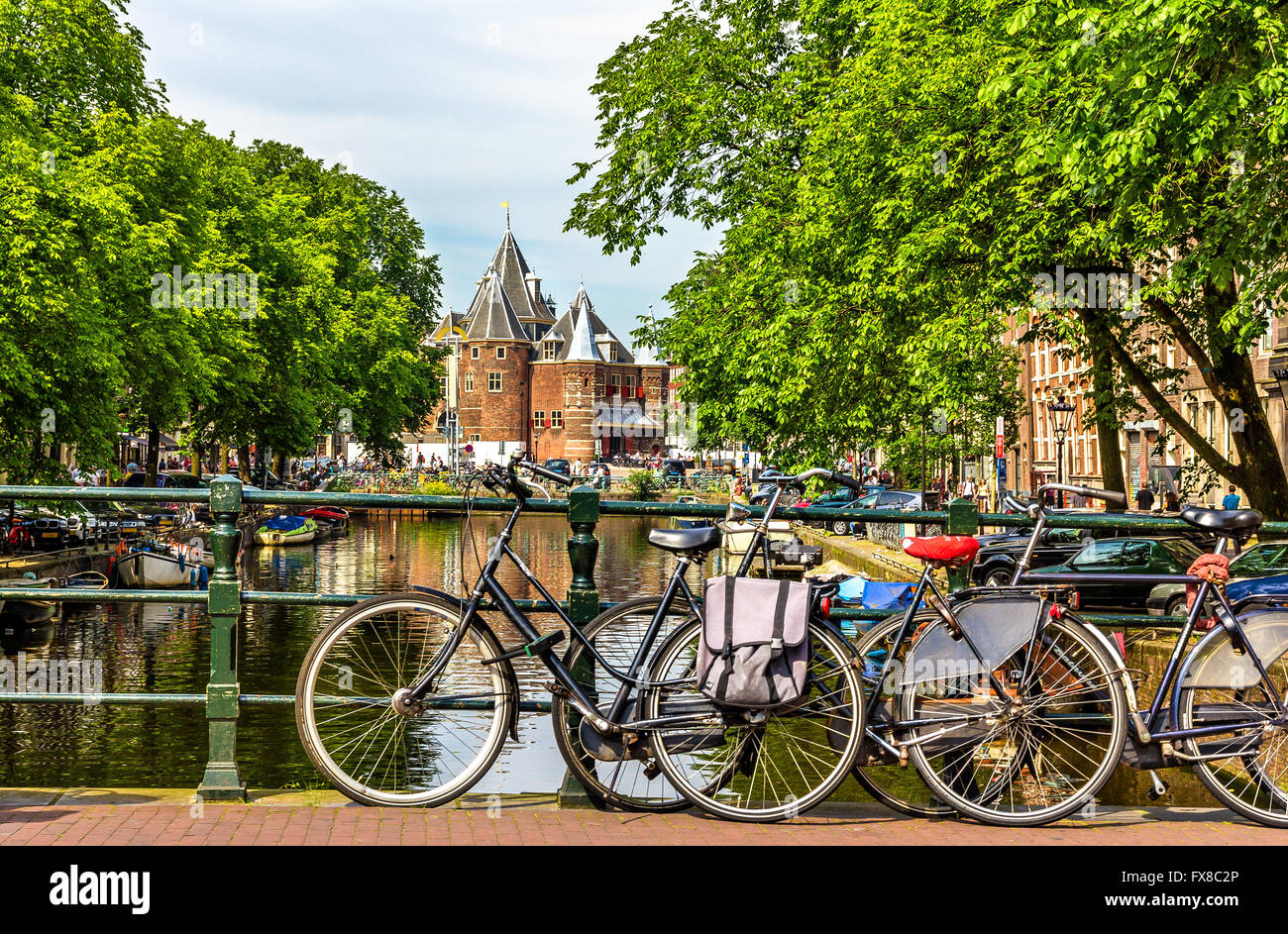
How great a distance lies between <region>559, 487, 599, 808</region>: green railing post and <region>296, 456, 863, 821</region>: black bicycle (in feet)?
0.06

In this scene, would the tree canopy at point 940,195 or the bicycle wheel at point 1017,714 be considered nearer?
the bicycle wheel at point 1017,714

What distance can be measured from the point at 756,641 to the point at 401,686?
1575 millimetres

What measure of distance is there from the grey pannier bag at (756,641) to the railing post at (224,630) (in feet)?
6.71

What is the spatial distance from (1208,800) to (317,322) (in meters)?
42.2

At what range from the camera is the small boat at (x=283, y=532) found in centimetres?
4825

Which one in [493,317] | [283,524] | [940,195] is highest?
[493,317]

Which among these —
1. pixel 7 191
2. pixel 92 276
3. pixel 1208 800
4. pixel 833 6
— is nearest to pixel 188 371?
pixel 92 276

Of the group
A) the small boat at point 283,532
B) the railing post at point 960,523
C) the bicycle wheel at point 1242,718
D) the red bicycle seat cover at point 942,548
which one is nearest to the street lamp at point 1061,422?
the small boat at point 283,532

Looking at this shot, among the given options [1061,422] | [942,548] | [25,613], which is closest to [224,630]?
[942,548]

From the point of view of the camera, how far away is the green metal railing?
561cm

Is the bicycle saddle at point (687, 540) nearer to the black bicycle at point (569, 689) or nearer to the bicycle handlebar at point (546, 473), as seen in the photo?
the black bicycle at point (569, 689)

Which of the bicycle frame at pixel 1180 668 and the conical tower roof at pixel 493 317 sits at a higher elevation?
the conical tower roof at pixel 493 317

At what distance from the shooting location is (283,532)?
159 feet

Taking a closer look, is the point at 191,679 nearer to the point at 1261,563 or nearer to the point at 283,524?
the point at 1261,563
